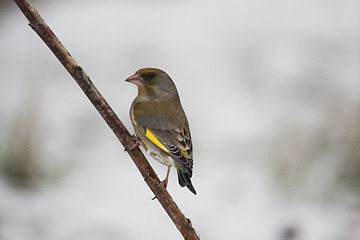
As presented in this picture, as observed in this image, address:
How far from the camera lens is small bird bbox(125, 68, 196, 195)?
252 centimetres

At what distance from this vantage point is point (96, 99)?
83.7 inches

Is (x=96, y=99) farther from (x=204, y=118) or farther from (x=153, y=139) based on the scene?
(x=204, y=118)

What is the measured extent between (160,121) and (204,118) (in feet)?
7.58

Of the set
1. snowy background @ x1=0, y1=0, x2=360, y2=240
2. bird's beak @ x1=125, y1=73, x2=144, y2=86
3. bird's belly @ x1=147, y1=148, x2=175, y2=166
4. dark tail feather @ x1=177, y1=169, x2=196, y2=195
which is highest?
snowy background @ x1=0, y1=0, x2=360, y2=240

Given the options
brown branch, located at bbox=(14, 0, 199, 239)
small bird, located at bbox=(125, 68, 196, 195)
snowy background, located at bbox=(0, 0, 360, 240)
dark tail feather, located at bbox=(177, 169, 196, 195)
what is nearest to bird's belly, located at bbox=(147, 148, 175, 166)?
small bird, located at bbox=(125, 68, 196, 195)

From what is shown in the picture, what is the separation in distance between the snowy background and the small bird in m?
1.64

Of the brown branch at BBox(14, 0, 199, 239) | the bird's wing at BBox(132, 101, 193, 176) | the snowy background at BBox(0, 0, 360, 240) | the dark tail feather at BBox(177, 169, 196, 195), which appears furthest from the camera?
the snowy background at BBox(0, 0, 360, 240)

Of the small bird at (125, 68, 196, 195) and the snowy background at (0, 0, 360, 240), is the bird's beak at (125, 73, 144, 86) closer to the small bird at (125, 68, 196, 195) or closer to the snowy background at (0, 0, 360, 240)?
the small bird at (125, 68, 196, 195)

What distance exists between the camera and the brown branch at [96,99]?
2014mm

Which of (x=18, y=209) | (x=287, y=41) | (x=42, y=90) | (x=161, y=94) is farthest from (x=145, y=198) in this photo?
(x=287, y=41)

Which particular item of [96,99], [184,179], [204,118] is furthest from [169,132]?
[204,118]

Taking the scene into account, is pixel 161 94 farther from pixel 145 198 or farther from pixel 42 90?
pixel 42 90

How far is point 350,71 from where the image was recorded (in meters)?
4.93

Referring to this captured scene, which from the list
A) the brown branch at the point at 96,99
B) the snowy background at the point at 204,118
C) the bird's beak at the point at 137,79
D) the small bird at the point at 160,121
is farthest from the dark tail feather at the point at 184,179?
the snowy background at the point at 204,118
